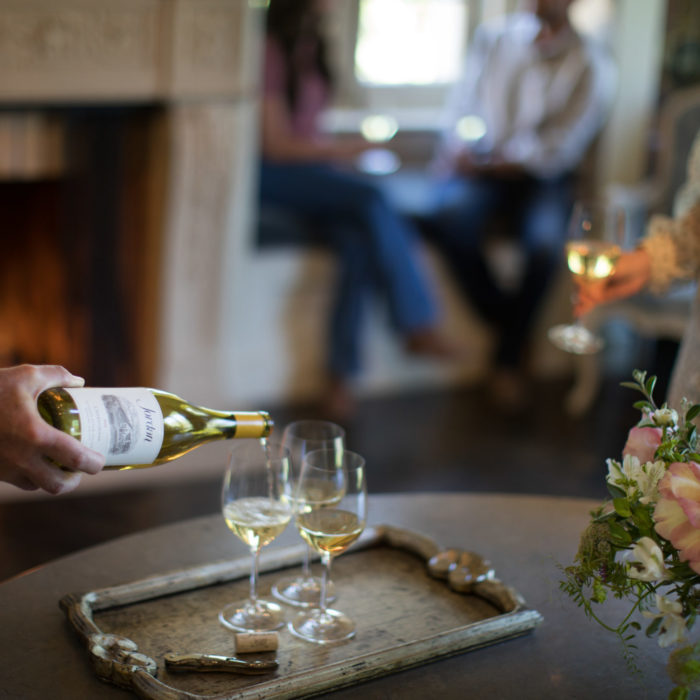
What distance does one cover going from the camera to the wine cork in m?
1.05

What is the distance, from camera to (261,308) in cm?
329

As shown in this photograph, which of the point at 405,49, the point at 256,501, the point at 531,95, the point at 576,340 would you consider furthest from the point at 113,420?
the point at 405,49

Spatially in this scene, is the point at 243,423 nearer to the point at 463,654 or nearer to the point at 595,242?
the point at 463,654

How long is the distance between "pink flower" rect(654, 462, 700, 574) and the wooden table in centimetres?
24

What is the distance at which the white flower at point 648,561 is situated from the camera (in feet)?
2.76

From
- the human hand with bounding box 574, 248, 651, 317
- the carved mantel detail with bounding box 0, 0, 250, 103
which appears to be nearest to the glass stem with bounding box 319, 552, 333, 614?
the human hand with bounding box 574, 248, 651, 317

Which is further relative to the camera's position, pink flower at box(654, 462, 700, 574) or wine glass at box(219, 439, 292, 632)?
wine glass at box(219, 439, 292, 632)

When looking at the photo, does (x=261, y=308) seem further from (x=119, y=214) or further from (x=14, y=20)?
(x=14, y=20)

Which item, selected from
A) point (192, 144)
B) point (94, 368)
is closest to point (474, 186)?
point (192, 144)

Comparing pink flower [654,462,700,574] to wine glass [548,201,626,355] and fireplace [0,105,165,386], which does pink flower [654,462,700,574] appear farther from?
fireplace [0,105,165,386]

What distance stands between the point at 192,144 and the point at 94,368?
71 cm

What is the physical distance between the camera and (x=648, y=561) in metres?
0.84

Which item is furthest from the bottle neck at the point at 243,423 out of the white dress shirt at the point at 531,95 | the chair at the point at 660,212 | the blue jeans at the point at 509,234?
the white dress shirt at the point at 531,95

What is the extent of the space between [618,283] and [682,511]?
0.77 metres
